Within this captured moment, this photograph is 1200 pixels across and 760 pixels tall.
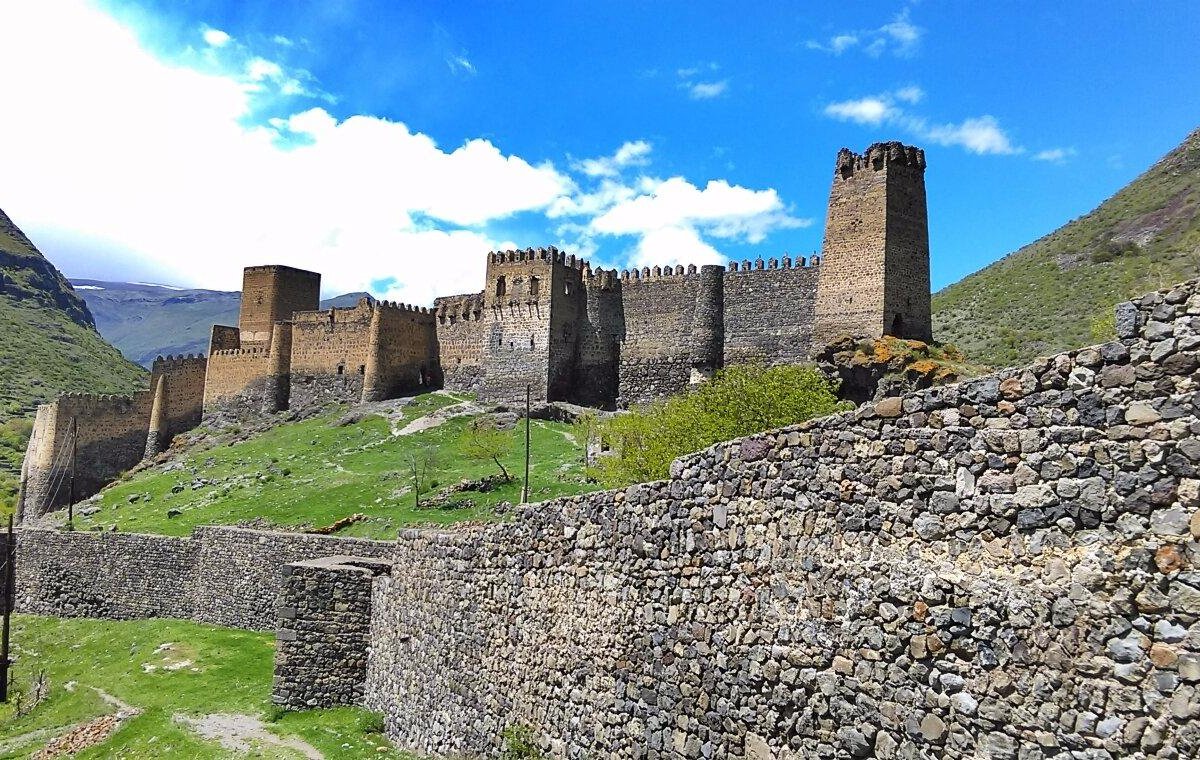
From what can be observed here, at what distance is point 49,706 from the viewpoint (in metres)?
22.3

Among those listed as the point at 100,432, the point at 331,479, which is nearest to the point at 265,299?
the point at 100,432

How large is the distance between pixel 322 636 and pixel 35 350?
298 feet

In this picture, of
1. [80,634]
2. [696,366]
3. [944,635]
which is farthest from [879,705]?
[696,366]

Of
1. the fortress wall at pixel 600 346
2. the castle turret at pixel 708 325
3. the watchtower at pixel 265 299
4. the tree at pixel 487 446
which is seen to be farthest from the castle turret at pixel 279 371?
the castle turret at pixel 708 325

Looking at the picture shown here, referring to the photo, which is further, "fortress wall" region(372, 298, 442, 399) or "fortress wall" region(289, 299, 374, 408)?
"fortress wall" region(289, 299, 374, 408)

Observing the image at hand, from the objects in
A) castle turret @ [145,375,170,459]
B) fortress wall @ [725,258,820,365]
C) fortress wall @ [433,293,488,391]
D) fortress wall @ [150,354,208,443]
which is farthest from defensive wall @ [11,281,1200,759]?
fortress wall @ [150,354,208,443]

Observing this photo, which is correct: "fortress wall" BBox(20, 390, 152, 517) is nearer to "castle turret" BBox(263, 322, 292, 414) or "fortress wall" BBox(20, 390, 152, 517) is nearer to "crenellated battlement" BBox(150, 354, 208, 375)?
"crenellated battlement" BBox(150, 354, 208, 375)

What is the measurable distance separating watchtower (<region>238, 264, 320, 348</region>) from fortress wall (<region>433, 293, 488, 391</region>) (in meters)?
14.4

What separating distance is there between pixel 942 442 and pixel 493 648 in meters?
7.88

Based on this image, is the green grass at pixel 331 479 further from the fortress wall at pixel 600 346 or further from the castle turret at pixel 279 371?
the castle turret at pixel 279 371

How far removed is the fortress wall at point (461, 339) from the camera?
58.7m

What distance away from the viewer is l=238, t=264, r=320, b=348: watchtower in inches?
2687

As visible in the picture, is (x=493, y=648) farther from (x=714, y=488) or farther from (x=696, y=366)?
(x=696, y=366)

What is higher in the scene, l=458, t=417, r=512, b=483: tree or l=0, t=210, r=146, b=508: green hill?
l=0, t=210, r=146, b=508: green hill
